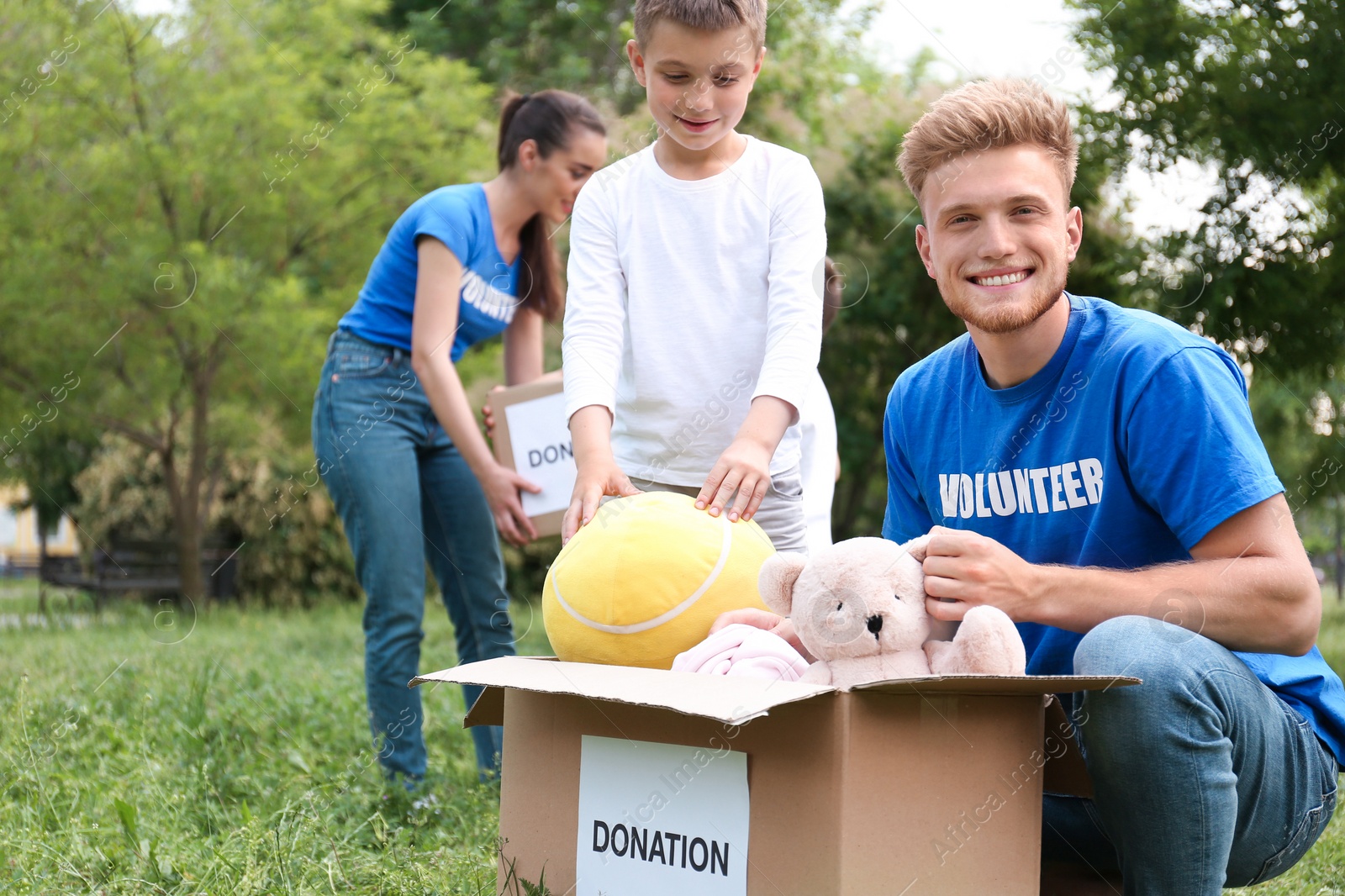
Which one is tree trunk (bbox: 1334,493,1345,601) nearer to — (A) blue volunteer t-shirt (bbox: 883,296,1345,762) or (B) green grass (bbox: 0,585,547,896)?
(B) green grass (bbox: 0,585,547,896)

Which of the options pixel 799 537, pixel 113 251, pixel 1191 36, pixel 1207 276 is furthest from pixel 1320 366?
pixel 113 251

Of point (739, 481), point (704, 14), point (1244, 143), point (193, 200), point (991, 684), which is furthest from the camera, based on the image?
point (193, 200)

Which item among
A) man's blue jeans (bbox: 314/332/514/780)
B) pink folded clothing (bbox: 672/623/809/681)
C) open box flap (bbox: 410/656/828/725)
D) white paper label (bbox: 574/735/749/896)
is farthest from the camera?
man's blue jeans (bbox: 314/332/514/780)

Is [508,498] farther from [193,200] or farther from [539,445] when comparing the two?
[193,200]

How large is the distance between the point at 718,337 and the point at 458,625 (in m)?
1.41

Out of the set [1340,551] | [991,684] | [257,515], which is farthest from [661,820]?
[1340,551]

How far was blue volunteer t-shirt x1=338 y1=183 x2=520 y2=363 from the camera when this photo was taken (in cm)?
317

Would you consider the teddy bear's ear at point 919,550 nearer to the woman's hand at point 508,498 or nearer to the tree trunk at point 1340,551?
the woman's hand at point 508,498

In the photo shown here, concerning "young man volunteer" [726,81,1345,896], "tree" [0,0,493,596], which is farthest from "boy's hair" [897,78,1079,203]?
"tree" [0,0,493,596]

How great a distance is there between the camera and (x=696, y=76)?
89.5 inches

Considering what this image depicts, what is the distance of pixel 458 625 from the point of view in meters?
3.36

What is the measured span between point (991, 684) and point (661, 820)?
493 millimetres

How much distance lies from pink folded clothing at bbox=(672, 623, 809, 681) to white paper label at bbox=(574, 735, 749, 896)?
143 mm

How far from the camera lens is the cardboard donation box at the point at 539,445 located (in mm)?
3209
